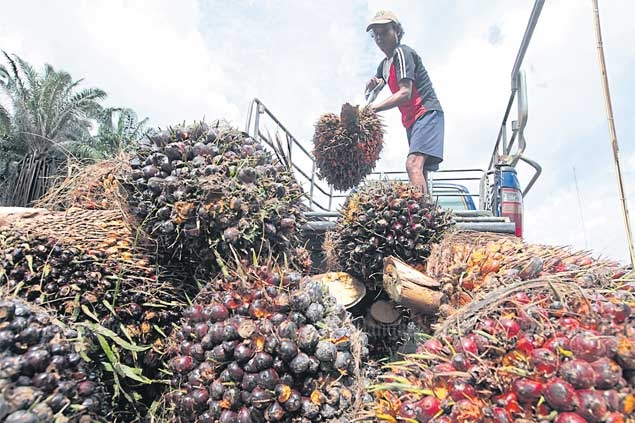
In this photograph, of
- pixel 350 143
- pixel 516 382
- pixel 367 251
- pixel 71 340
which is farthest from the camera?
pixel 350 143

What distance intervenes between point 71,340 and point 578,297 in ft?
5.05

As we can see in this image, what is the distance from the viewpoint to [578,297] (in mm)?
1239

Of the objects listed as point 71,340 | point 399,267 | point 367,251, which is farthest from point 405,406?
point 367,251

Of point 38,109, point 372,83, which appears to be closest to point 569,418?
point 372,83

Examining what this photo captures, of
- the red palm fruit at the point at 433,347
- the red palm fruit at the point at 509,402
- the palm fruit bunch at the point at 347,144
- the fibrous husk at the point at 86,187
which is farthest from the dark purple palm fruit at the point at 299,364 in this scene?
the palm fruit bunch at the point at 347,144

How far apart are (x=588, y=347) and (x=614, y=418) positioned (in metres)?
0.15

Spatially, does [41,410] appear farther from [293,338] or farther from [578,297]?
[578,297]

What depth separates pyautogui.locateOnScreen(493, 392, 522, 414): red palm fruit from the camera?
1.06 metres

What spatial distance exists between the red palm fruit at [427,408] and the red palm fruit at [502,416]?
134 mm

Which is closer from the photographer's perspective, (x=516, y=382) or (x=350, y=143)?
(x=516, y=382)

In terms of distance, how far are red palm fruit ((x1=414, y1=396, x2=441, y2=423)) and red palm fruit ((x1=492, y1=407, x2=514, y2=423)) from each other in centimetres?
13

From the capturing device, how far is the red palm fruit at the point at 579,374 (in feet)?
3.30

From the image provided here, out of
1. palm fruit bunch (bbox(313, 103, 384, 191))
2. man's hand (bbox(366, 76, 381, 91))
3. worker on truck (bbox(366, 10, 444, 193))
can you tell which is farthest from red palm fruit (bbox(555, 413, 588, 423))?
man's hand (bbox(366, 76, 381, 91))

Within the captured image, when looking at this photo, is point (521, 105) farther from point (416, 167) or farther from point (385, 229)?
point (385, 229)
